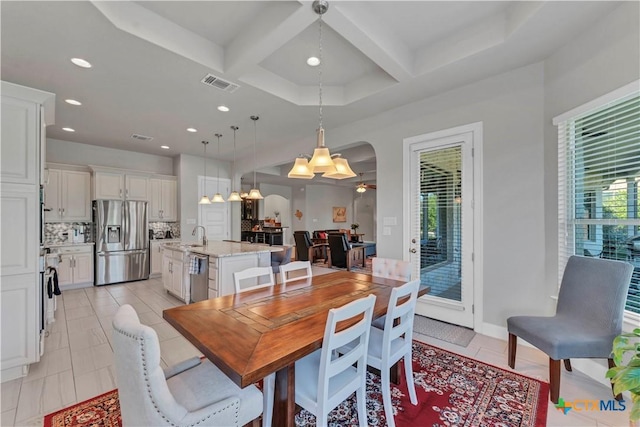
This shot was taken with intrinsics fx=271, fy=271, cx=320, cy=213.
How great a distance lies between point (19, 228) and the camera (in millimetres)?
2375

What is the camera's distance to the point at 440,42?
2.72 m

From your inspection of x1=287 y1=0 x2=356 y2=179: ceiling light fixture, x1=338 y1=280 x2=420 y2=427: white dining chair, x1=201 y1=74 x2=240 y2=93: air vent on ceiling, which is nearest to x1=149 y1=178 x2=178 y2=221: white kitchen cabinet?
x1=201 y1=74 x2=240 y2=93: air vent on ceiling

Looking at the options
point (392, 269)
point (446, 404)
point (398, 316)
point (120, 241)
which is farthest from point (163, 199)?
point (446, 404)

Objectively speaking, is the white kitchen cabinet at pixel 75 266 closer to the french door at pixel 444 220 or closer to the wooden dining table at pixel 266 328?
the wooden dining table at pixel 266 328

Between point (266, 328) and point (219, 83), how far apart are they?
110 inches

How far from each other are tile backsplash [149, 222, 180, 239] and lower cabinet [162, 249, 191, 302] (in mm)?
1879

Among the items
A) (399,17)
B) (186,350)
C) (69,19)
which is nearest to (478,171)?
(399,17)

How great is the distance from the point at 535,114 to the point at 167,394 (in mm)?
3700

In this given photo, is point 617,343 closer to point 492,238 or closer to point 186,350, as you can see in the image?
Answer: point 492,238

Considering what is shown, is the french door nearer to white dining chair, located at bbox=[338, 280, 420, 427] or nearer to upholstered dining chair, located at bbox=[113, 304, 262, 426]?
white dining chair, located at bbox=[338, 280, 420, 427]

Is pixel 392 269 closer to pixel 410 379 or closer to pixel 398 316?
pixel 410 379

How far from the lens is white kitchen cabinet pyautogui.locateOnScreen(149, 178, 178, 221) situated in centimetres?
608

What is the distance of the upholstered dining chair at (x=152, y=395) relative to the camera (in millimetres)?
1047

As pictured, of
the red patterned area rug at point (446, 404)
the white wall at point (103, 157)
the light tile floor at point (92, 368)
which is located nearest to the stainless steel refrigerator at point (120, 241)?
the white wall at point (103, 157)
